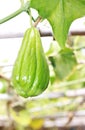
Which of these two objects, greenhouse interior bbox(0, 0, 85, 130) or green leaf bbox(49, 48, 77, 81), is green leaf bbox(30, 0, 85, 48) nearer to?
greenhouse interior bbox(0, 0, 85, 130)

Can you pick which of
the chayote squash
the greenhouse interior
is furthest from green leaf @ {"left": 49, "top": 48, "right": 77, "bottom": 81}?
the chayote squash

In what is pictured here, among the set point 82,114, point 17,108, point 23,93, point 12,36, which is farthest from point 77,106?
point 23,93

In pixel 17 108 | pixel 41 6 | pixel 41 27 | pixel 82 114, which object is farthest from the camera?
pixel 82 114

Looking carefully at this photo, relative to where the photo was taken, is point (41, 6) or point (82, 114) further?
point (82, 114)

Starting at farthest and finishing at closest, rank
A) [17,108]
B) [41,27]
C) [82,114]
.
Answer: [82,114], [17,108], [41,27]

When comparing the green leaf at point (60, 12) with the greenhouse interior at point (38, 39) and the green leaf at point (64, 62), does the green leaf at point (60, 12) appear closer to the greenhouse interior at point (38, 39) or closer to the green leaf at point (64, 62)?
the greenhouse interior at point (38, 39)

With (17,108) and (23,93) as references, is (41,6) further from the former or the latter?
(17,108)

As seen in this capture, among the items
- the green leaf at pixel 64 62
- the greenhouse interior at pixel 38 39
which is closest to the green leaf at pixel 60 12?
the greenhouse interior at pixel 38 39

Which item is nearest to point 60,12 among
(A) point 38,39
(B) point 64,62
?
(A) point 38,39
